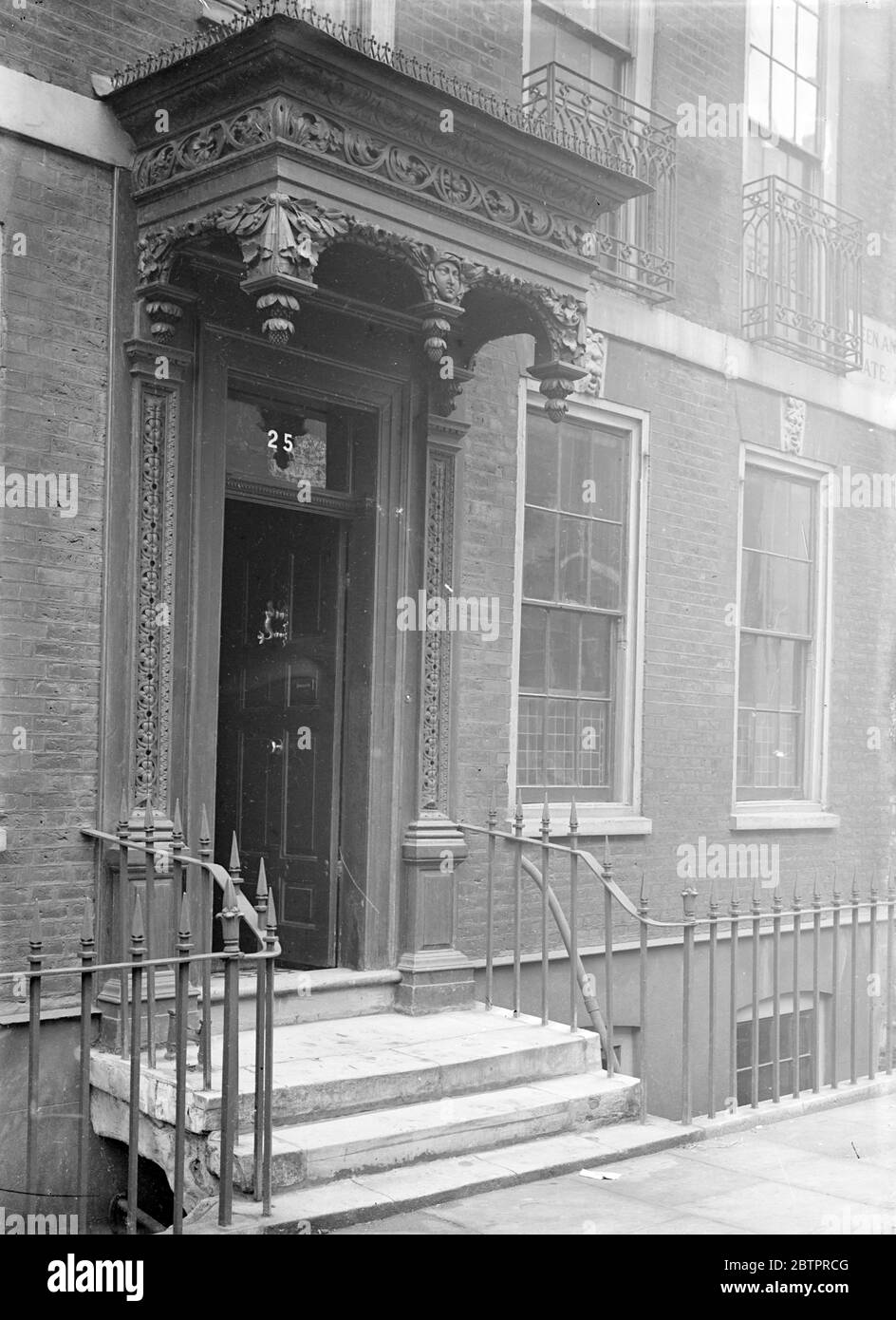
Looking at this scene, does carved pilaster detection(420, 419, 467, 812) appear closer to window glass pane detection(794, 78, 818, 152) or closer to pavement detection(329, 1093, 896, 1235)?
pavement detection(329, 1093, 896, 1235)

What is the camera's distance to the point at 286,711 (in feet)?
24.6

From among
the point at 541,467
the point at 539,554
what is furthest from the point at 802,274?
the point at 539,554

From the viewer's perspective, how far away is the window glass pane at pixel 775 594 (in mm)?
10016

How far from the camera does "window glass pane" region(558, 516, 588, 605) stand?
27.6 feet

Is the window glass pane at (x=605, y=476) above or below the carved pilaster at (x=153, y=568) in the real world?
above

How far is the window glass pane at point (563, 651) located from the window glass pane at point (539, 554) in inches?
6.9

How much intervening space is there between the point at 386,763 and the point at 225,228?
2848 mm

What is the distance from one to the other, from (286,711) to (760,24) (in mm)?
6468

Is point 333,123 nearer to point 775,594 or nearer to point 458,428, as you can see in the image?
point 458,428

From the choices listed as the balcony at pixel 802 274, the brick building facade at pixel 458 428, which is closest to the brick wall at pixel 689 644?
the brick building facade at pixel 458 428

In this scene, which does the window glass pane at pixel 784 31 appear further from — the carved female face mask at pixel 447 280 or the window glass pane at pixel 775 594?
the carved female face mask at pixel 447 280

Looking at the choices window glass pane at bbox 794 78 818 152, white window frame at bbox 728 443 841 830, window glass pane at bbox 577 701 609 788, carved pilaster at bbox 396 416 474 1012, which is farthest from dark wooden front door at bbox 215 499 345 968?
window glass pane at bbox 794 78 818 152

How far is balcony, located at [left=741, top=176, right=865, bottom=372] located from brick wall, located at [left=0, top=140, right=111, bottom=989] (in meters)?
5.38

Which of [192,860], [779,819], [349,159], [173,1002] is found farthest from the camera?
[779,819]
